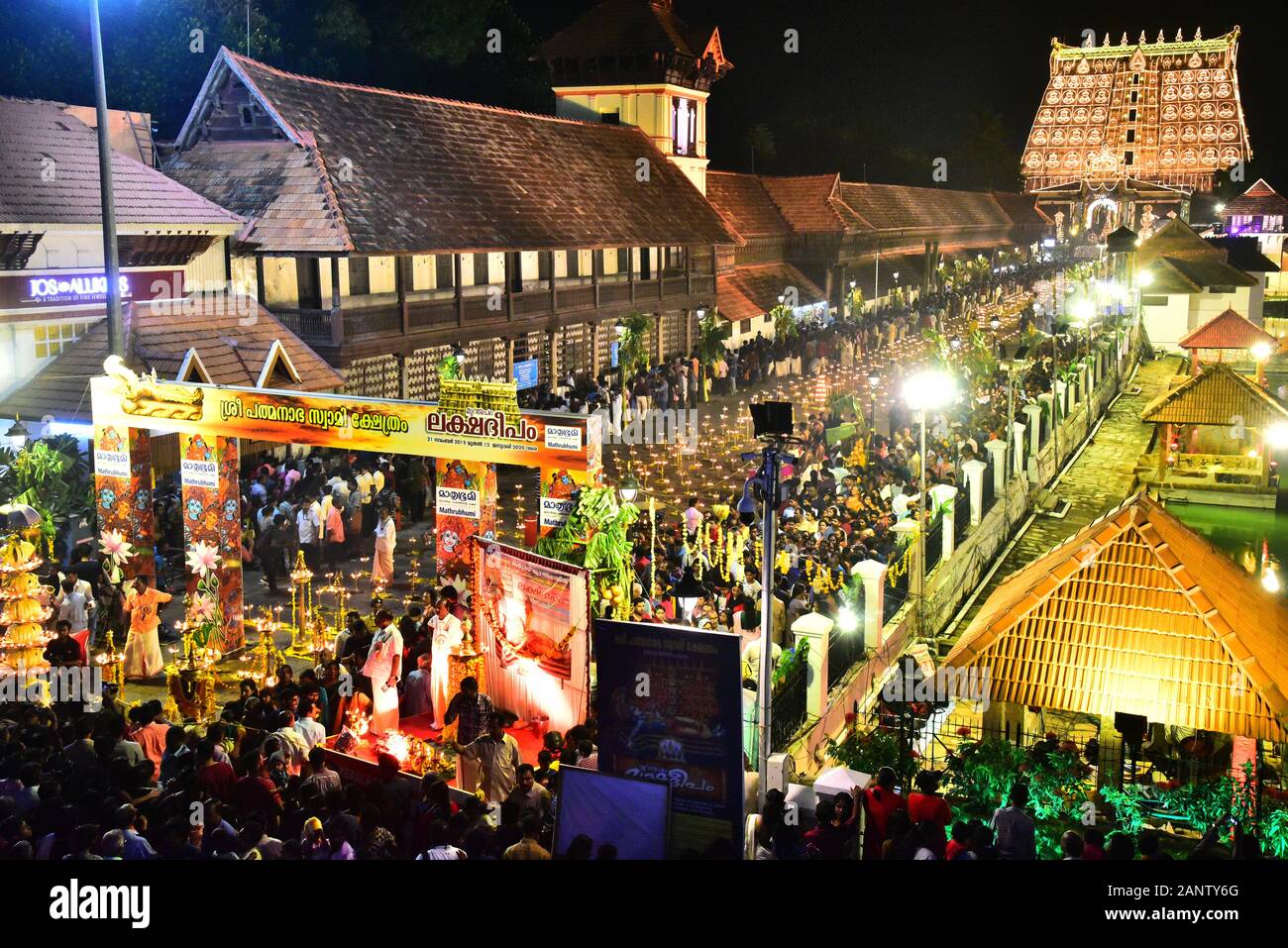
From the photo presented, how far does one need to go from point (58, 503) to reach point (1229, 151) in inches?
Result: 3864

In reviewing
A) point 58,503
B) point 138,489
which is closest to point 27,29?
point 58,503

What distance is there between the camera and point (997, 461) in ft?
70.0

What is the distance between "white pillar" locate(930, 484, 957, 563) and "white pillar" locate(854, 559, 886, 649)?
11.9 ft

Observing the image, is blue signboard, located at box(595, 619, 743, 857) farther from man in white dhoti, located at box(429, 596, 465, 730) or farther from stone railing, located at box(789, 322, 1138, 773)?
man in white dhoti, located at box(429, 596, 465, 730)

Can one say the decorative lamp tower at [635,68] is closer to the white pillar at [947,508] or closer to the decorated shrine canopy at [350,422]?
the white pillar at [947,508]

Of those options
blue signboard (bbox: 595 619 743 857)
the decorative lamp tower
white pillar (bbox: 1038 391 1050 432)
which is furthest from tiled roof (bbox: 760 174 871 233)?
blue signboard (bbox: 595 619 743 857)

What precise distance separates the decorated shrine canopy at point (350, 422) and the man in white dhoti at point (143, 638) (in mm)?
2201

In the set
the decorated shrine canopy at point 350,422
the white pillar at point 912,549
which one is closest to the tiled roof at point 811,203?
the white pillar at point 912,549

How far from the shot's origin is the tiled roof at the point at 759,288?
139ft

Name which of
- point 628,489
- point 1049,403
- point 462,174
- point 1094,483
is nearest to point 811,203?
point 462,174

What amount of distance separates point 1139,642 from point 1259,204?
78887 millimetres

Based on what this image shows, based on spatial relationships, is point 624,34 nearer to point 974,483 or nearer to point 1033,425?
point 1033,425

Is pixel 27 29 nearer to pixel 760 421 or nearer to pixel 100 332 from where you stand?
pixel 100 332

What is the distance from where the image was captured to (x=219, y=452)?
15.6 meters
